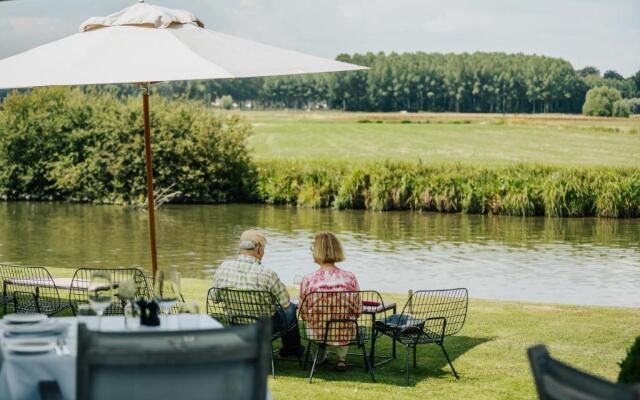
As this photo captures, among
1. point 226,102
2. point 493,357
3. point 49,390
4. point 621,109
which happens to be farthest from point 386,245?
point 226,102

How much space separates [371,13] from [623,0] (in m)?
25.8

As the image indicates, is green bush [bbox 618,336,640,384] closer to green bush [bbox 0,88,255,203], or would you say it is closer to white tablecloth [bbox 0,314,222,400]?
white tablecloth [bbox 0,314,222,400]

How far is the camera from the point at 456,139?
223 feet

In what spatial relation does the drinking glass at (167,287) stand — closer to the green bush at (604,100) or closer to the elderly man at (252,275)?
the elderly man at (252,275)

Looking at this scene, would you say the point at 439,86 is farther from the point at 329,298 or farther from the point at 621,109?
the point at 329,298

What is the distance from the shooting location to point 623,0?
9931 cm

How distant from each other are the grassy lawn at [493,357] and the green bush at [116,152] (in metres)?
25.4

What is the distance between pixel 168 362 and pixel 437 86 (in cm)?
10176

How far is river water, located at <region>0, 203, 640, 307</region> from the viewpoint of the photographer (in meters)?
18.3

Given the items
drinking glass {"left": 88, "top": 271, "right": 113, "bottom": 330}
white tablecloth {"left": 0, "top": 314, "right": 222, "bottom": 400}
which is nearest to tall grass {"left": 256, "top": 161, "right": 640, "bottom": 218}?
drinking glass {"left": 88, "top": 271, "right": 113, "bottom": 330}

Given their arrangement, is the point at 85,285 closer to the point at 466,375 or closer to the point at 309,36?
the point at 466,375

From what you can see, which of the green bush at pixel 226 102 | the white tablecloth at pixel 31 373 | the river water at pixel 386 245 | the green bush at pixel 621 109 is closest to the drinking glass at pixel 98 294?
the white tablecloth at pixel 31 373

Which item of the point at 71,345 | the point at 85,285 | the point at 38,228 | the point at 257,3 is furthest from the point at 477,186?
the point at 257,3

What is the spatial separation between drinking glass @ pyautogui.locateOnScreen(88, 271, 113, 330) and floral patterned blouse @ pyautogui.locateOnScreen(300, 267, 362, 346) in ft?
7.56
